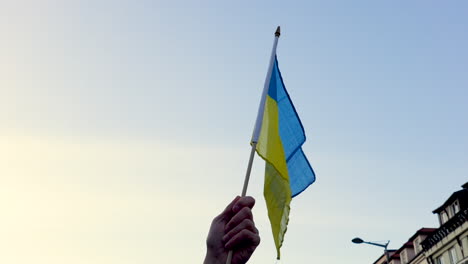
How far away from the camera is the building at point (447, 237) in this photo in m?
40.6

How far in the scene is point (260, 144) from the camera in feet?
21.6

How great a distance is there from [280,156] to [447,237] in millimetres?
40395

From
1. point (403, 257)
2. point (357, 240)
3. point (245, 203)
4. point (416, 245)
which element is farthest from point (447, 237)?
point (245, 203)

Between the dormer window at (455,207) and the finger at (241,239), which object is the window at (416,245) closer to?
the dormer window at (455,207)

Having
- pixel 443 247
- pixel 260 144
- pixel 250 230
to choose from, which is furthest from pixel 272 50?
pixel 443 247

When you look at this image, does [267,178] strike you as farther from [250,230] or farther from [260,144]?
[250,230]

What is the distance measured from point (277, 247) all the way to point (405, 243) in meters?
48.2

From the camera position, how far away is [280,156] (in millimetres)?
6766

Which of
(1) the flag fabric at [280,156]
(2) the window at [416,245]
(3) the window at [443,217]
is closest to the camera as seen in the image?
(1) the flag fabric at [280,156]

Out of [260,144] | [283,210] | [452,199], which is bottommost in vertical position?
[283,210]

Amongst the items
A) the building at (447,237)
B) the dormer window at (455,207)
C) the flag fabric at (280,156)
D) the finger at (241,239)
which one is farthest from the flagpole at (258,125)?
the dormer window at (455,207)

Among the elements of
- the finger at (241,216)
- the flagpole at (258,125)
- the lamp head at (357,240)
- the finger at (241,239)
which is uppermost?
→ the lamp head at (357,240)

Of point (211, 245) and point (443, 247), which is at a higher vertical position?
point (443, 247)

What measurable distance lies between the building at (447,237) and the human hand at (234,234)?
39.2 m
